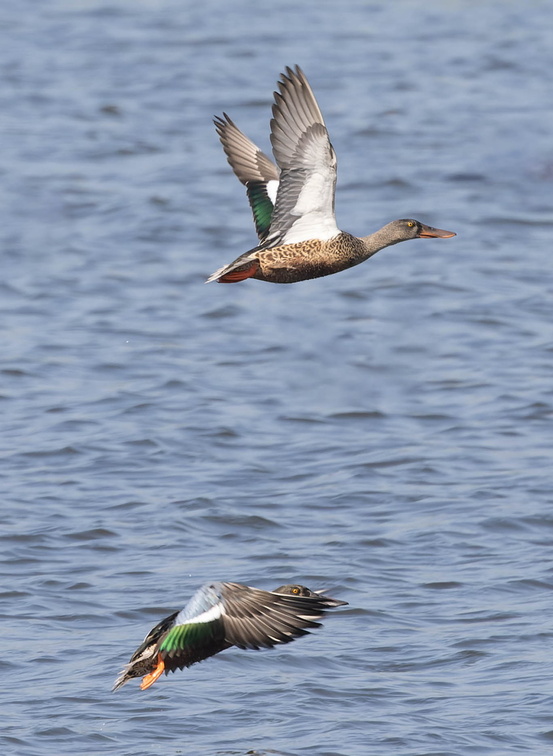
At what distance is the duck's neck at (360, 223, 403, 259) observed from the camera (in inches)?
321

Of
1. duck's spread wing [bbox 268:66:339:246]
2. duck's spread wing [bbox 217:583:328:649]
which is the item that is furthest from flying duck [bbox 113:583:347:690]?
duck's spread wing [bbox 268:66:339:246]

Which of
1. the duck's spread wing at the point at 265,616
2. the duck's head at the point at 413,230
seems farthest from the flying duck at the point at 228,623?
the duck's head at the point at 413,230

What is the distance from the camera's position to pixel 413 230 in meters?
8.65

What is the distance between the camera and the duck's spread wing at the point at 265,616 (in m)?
6.36

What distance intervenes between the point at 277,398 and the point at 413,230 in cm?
420

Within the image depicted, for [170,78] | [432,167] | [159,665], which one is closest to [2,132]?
[170,78]

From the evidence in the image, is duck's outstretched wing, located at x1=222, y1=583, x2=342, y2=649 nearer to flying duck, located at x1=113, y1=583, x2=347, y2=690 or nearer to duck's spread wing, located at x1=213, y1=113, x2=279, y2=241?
flying duck, located at x1=113, y1=583, x2=347, y2=690

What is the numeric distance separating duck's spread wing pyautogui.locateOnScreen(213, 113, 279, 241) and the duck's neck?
1.07m

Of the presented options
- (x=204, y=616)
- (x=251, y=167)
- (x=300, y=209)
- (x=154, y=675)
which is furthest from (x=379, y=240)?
(x=154, y=675)

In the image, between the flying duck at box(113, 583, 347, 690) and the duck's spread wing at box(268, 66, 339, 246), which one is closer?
the flying duck at box(113, 583, 347, 690)

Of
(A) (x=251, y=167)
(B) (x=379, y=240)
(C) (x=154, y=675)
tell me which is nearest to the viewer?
(C) (x=154, y=675)

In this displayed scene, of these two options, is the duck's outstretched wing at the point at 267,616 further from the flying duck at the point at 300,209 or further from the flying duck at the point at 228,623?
the flying duck at the point at 300,209

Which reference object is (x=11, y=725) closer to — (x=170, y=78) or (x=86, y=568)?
(x=86, y=568)

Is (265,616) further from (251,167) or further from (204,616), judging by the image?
(251,167)
